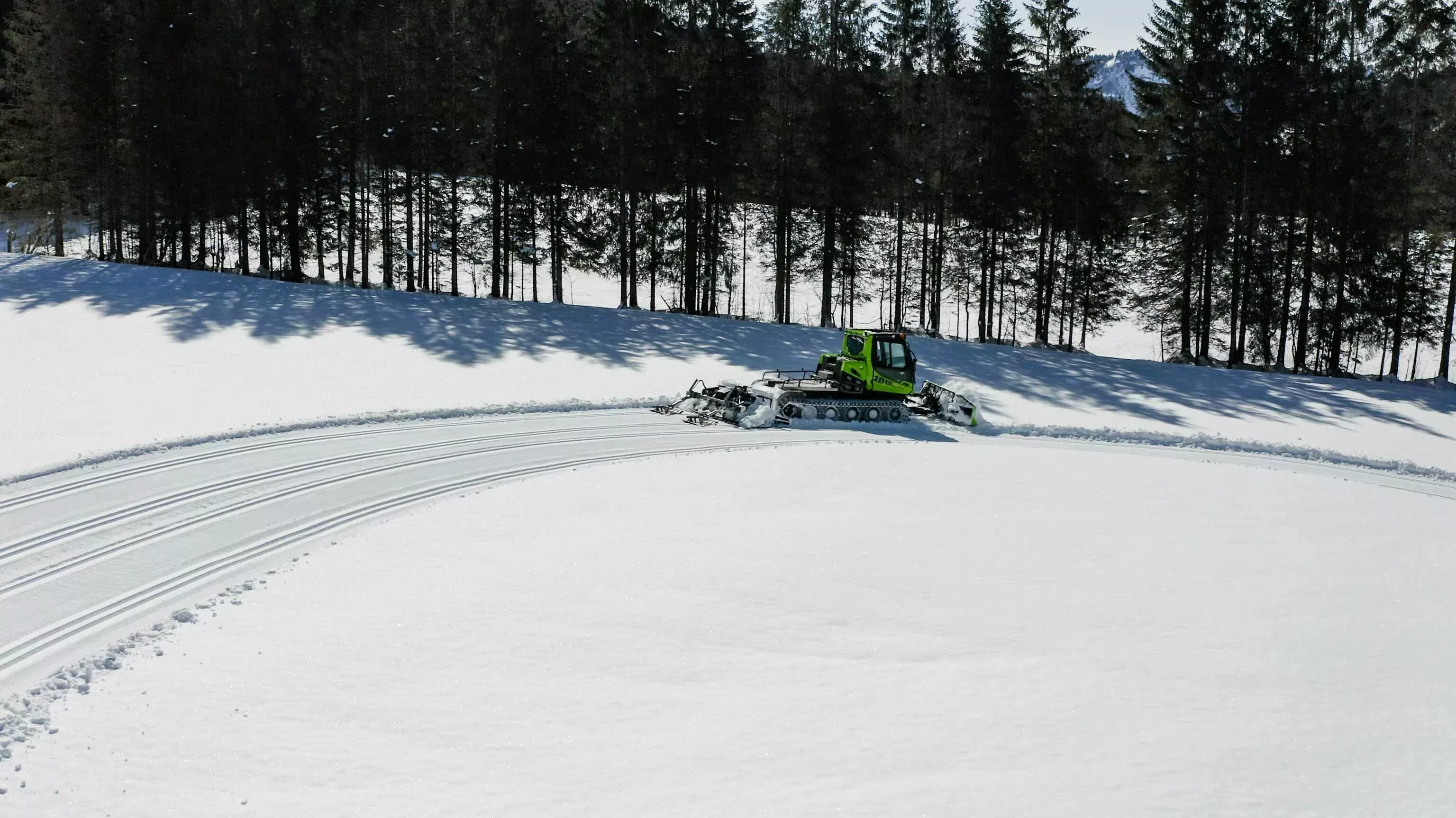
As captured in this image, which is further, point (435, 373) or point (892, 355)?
point (435, 373)

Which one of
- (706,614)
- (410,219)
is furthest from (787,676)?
(410,219)

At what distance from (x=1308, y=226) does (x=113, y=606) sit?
34.2 m

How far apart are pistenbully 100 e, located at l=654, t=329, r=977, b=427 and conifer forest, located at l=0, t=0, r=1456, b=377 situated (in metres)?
14.2

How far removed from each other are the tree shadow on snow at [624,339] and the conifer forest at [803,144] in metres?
3.17

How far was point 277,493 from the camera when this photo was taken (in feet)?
51.5

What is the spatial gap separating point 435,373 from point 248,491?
37.1ft

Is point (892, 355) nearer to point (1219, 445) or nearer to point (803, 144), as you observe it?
point (1219, 445)

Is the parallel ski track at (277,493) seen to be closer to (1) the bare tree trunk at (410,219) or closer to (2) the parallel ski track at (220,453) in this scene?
(2) the parallel ski track at (220,453)

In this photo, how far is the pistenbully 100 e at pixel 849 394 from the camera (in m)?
22.7

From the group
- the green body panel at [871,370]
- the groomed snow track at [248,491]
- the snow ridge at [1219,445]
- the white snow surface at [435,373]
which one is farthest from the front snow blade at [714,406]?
the snow ridge at [1219,445]

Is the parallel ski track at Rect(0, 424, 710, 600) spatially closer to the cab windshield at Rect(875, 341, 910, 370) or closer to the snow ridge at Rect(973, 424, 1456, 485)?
the cab windshield at Rect(875, 341, 910, 370)

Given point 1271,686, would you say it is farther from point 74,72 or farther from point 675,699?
point 74,72

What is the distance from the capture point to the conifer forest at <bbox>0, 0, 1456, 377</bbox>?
106 feet

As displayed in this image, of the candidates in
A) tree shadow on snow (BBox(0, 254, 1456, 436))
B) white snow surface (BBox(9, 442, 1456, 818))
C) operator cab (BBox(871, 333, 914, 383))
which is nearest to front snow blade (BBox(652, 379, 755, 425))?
operator cab (BBox(871, 333, 914, 383))
